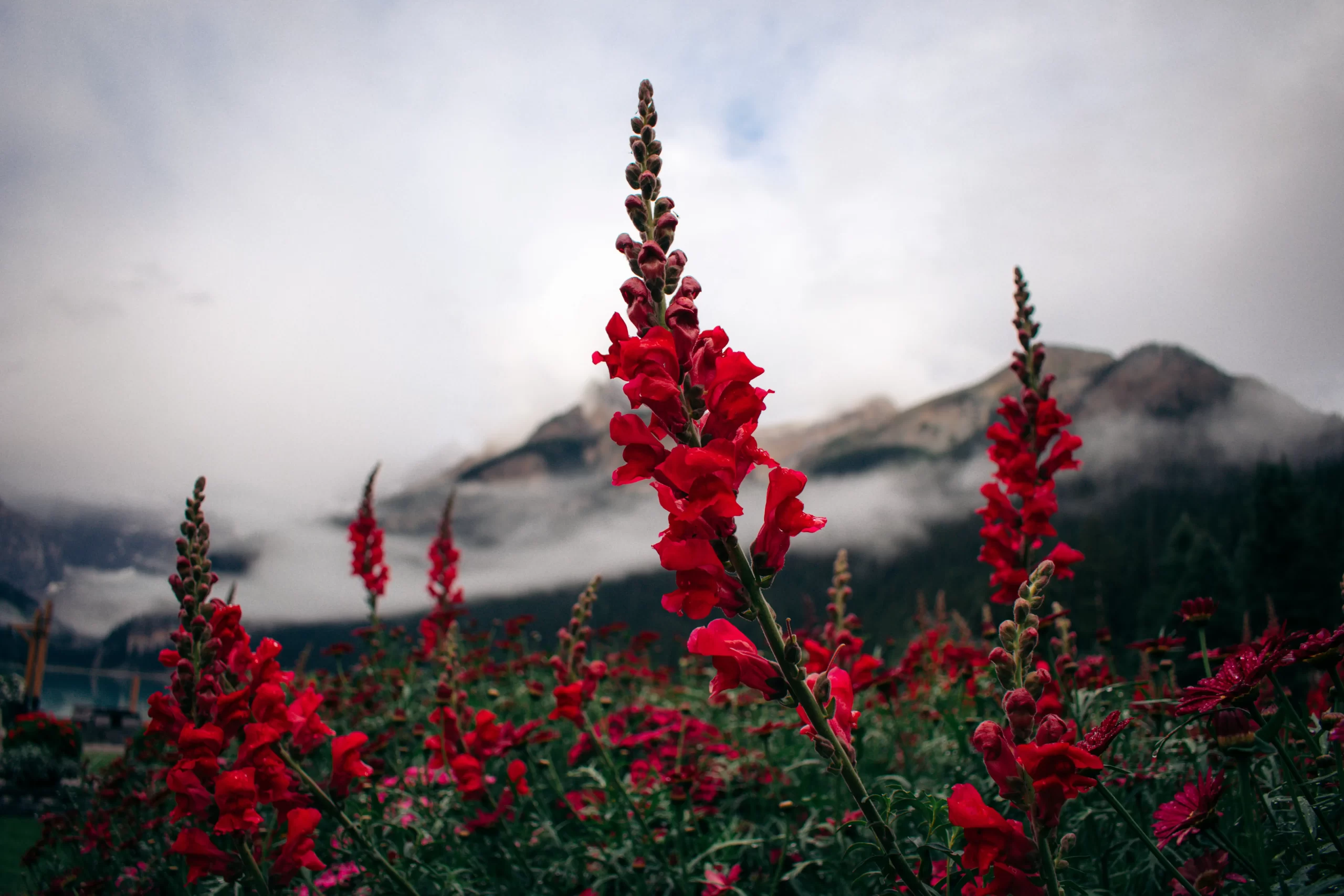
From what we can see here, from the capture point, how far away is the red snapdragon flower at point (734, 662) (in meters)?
1.67

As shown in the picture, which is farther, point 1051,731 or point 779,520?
point 779,520

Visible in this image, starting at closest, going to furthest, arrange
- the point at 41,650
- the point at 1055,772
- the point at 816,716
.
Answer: the point at 1055,772, the point at 816,716, the point at 41,650

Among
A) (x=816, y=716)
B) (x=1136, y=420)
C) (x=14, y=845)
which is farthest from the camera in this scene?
(x=1136, y=420)

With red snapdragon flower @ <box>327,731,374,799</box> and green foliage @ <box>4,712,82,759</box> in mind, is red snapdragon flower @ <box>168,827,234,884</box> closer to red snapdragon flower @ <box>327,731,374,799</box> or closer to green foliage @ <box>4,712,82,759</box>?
red snapdragon flower @ <box>327,731,374,799</box>

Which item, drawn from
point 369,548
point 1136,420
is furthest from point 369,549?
point 1136,420

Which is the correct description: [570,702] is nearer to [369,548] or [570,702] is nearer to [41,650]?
[369,548]

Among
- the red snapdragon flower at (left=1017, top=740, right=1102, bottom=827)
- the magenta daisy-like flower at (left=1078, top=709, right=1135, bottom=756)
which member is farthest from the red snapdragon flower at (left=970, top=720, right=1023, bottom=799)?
the magenta daisy-like flower at (left=1078, top=709, right=1135, bottom=756)

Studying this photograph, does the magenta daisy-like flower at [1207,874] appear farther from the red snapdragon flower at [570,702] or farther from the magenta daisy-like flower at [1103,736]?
the red snapdragon flower at [570,702]

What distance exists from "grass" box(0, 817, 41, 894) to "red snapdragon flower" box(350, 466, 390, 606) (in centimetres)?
347

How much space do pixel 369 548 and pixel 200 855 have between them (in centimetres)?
611

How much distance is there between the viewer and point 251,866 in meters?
2.50

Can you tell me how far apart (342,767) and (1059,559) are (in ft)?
11.9

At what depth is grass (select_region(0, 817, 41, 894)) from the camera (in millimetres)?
5266

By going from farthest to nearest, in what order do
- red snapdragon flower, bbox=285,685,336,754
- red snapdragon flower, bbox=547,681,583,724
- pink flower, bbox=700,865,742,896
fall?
red snapdragon flower, bbox=547,681,583,724 < red snapdragon flower, bbox=285,685,336,754 < pink flower, bbox=700,865,742,896
